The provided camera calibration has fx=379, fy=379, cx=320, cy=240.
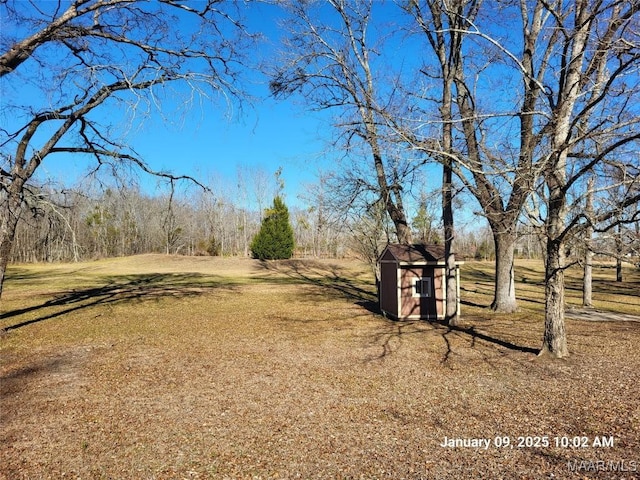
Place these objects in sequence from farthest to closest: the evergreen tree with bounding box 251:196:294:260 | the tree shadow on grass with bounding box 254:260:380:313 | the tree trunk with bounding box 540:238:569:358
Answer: the evergreen tree with bounding box 251:196:294:260 < the tree shadow on grass with bounding box 254:260:380:313 < the tree trunk with bounding box 540:238:569:358

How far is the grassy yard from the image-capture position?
3711 mm

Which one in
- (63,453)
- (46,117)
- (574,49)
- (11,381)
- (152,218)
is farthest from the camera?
(152,218)

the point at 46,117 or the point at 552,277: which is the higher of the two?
the point at 46,117

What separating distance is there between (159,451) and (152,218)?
49.6 metres

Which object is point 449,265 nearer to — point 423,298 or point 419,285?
point 419,285

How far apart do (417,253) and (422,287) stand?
105cm

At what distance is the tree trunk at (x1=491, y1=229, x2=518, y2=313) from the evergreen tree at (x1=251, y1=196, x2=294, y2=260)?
27.5m

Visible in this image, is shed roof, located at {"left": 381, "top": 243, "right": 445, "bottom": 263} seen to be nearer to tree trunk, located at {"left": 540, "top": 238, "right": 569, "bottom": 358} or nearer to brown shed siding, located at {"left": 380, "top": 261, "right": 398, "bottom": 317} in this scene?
brown shed siding, located at {"left": 380, "top": 261, "right": 398, "bottom": 317}

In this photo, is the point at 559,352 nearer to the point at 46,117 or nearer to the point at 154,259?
the point at 46,117

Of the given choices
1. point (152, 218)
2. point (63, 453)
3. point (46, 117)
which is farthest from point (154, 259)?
point (63, 453)

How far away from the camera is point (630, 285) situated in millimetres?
23547

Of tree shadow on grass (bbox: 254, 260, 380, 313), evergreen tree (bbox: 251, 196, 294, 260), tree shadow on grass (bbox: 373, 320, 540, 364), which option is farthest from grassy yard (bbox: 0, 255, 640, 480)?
evergreen tree (bbox: 251, 196, 294, 260)

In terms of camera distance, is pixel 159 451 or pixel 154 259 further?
pixel 154 259

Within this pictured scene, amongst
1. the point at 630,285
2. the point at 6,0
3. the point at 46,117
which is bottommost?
the point at 630,285
